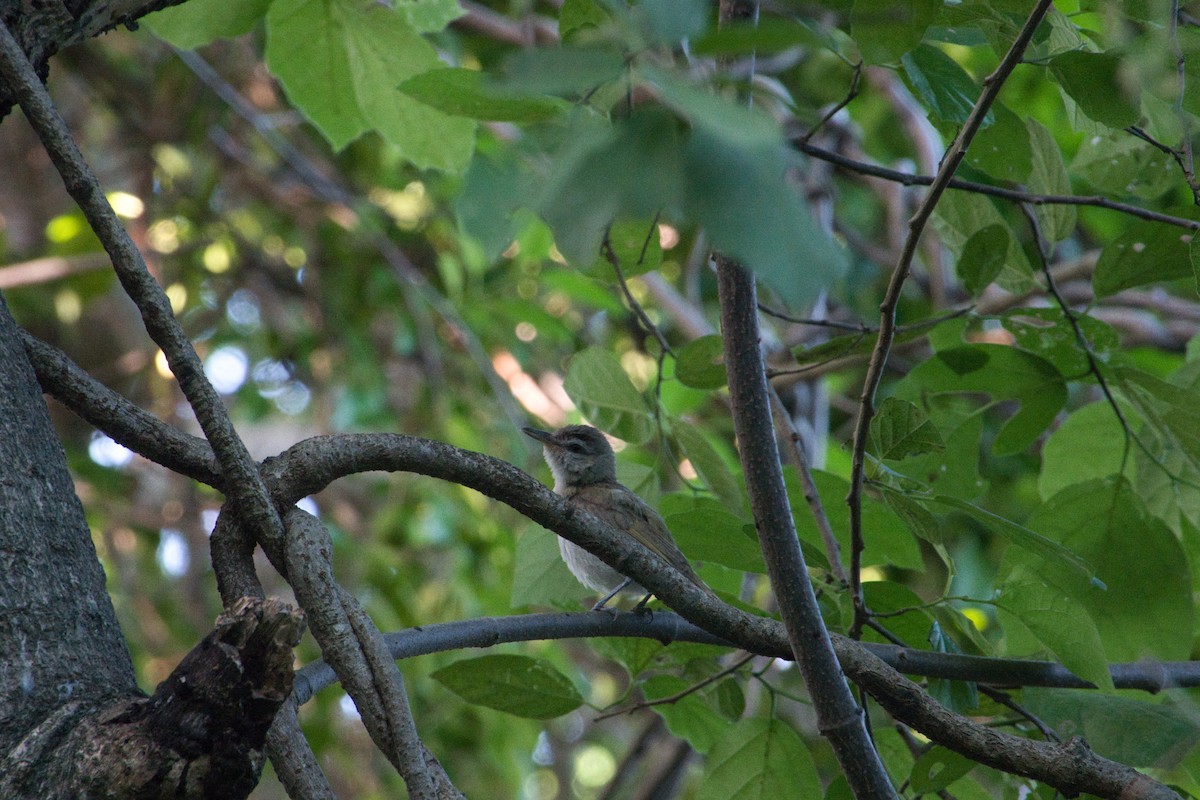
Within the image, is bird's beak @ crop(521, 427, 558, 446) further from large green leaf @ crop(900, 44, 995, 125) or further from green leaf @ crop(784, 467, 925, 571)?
large green leaf @ crop(900, 44, 995, 125)

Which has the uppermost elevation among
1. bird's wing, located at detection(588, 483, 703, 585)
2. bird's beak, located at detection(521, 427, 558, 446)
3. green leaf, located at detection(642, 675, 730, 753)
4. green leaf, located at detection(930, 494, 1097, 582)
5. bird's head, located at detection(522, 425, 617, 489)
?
green leaf, located at detection(930, 494, 1097, 582)

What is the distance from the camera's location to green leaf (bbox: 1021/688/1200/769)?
2082 mm

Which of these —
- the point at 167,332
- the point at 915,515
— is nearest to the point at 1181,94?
the point at 915,515

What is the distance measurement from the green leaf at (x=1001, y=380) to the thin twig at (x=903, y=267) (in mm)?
581

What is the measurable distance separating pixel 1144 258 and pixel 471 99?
154cm

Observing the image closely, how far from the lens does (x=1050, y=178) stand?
2.55 m

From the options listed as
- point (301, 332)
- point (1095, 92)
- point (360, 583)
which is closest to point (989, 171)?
point (1095, 92)

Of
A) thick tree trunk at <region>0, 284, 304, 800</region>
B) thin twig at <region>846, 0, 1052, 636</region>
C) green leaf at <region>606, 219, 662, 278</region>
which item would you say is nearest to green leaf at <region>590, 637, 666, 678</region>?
thin twig at <region>846, 0, 1052, 636</region>

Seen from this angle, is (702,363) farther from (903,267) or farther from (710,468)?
(903,267)

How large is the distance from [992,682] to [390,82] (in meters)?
2.01

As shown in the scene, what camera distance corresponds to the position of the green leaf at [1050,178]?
2.54 m

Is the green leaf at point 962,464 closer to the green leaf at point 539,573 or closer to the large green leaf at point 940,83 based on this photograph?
the large green leaf at point 940,83

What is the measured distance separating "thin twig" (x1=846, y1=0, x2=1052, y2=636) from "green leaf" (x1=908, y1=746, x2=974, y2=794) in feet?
0.96

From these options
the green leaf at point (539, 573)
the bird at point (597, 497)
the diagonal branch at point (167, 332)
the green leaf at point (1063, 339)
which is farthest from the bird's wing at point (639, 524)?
the diagonal branch at point (167, 332)
